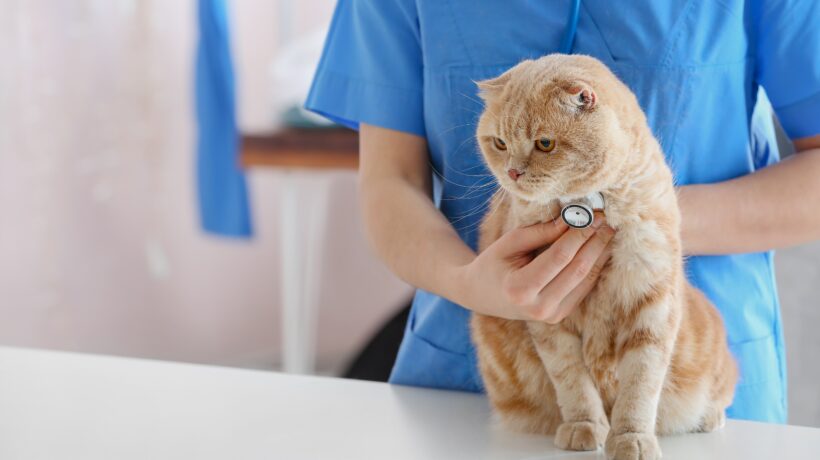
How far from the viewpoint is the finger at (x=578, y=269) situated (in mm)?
772

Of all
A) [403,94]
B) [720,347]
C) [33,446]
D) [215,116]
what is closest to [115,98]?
[215,116]

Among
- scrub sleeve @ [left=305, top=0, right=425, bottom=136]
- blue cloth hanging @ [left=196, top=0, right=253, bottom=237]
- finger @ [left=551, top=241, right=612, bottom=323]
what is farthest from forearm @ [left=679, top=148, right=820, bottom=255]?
blue cloth hanging @ [left=196, top=0, right=253, bottom=237]

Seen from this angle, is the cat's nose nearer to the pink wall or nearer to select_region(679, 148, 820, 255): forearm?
select_region(679, 148, 820, 255): forearm

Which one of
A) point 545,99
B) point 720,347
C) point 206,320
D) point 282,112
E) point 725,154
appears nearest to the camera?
point 545,99

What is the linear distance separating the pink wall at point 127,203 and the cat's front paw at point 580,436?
200 cm

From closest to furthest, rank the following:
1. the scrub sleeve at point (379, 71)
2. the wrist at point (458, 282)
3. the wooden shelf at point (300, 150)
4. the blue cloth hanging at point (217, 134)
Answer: the wrist at point (458, 282) → the scrub sleeve at point (379, 71) → the wooden shelf at point (300, 150) → the blue cloth hanging at point (217, 134)

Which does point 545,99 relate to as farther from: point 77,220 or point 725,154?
point 77,220

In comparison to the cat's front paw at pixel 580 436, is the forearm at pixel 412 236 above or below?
above

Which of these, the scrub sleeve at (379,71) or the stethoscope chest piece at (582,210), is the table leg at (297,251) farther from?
the stethoscope chest piece at (582,210)

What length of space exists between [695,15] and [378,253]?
0.46 m

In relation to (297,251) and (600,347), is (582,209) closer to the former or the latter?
(600,347)

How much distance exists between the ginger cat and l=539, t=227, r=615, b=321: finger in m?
0.01

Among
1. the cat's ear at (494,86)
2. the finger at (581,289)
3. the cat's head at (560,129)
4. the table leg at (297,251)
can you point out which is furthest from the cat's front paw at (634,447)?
the table leg at (297,251)

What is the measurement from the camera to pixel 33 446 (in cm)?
83
